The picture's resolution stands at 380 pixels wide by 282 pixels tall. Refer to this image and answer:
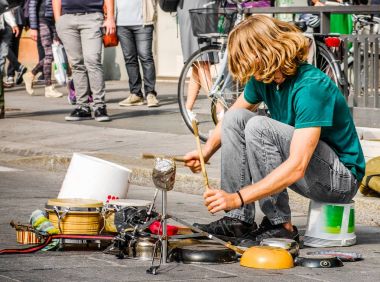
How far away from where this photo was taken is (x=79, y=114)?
12297mm

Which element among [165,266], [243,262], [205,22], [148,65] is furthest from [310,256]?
[148,65]

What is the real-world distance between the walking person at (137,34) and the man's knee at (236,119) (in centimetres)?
738

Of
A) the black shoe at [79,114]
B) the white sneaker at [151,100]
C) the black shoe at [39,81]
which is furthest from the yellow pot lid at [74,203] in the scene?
the black shoe at [39,81]

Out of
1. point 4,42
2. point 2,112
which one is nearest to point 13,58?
point 4,42

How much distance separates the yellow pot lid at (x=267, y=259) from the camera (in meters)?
5.27

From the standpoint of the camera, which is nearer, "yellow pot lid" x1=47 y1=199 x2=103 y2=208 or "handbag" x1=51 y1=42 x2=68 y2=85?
"yellow pot lid" x1=47 y1=199 x2=103 y2=208

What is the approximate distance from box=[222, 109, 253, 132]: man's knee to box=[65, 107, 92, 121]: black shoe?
21.6 feet

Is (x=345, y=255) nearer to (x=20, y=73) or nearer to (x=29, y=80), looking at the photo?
(x=29, y=80)

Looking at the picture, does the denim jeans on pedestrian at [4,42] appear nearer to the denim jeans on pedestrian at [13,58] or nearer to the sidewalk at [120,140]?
the denim jeans on pedestrian at [13,58]

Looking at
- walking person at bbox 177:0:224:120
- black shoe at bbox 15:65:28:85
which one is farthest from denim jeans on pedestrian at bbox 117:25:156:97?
black shoe at bbox 15:65:28:85

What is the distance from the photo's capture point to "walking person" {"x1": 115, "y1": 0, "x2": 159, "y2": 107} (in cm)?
1308

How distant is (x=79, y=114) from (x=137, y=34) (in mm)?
1419

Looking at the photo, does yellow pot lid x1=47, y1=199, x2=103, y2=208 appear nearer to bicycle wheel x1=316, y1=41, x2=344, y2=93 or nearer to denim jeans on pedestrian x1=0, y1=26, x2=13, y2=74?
bicycle wheel x1=316, y1=41, x2=344, y2=93

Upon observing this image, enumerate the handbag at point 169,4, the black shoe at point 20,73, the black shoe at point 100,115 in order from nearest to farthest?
the handbag at point 169,4, the black shoe at point 100,115, the black shoe at point 20,73
